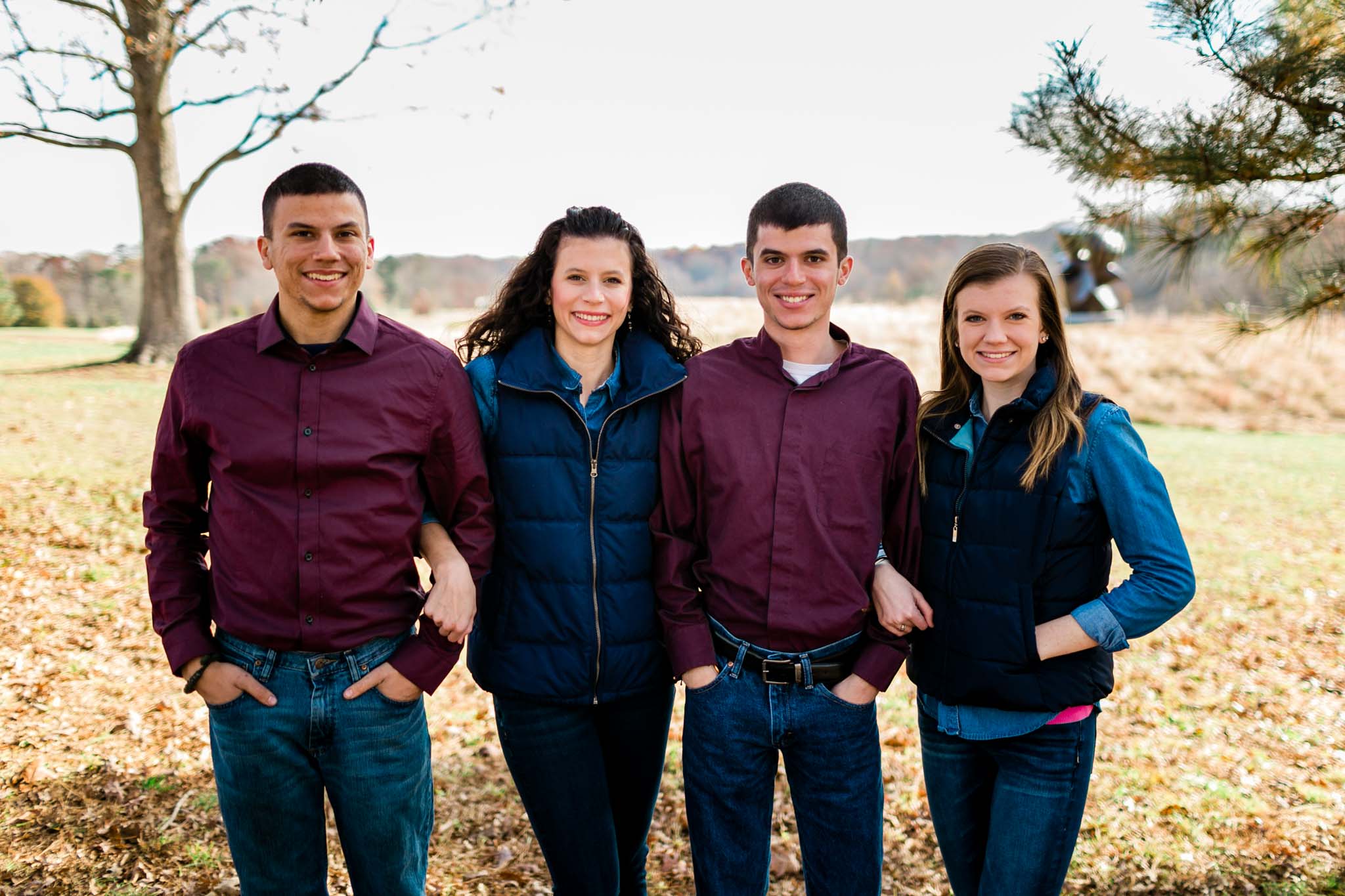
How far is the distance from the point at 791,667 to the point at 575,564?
630 millimetres

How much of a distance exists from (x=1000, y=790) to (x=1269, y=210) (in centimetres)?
365

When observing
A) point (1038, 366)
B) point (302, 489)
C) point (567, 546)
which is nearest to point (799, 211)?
point (1038, 366)

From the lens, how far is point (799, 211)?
8.54ft

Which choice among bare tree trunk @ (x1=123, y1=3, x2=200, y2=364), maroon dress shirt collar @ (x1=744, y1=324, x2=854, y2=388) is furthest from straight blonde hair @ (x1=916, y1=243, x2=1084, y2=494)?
bare tree trunk @ (x1=123, y1=3, x2=200, y2=364)

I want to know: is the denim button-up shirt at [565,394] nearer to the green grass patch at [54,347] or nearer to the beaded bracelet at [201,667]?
the beaded bracelet at [201,667]

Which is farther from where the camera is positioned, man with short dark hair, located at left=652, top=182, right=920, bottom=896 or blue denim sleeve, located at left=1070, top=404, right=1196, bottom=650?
man with short dark hair, located at left=652, top=182, right=920, bottom=896

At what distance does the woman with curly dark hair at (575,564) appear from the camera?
2516 mm

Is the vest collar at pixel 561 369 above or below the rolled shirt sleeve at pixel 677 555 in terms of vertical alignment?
above

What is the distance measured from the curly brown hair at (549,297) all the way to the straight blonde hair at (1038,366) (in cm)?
79

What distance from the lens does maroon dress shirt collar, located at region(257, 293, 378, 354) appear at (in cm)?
233

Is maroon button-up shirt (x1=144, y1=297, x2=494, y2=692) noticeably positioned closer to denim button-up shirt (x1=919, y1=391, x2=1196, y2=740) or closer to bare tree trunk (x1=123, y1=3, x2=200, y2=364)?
denim button-up shirt (x1=919, y1=391, x2=1196, y2=740)

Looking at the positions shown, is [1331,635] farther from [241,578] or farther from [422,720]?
[241,578]

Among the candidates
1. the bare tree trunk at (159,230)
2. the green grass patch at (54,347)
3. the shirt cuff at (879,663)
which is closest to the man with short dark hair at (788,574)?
the shirt cuff at (879,663)

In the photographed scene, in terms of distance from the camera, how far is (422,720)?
8.18ft
